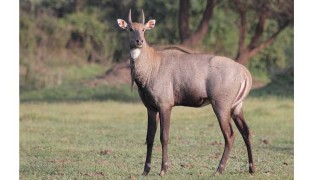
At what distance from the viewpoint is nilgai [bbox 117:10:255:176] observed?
10516 millimetres

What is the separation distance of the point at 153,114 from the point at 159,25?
82.2ft

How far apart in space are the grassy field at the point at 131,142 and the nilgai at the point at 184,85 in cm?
64

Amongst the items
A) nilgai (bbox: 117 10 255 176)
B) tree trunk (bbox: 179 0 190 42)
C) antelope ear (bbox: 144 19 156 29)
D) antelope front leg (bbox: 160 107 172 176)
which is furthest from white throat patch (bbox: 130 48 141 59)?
tree trunk (bbox: 179 0 190 42)

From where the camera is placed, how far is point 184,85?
1055cm

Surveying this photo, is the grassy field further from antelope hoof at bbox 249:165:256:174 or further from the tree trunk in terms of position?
the tree trunk

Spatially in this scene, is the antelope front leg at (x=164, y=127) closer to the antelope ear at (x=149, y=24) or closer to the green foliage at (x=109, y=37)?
the antelope ear at (x=149, y=24)

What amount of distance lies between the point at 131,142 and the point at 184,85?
5.07m

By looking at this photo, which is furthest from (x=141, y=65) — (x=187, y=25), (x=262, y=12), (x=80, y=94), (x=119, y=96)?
(x=187, y=25)

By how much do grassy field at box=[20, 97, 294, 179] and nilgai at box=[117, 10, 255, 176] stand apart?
64cm

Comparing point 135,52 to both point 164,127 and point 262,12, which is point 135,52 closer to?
point 164,127

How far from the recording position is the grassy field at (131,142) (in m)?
11.3

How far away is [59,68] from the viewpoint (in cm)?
3400
